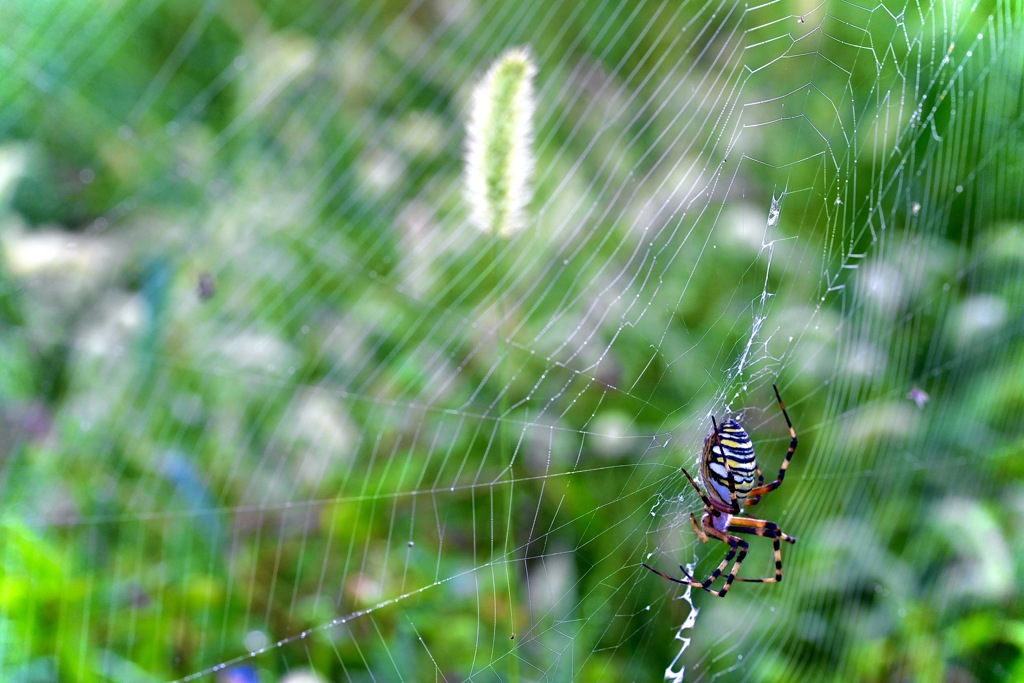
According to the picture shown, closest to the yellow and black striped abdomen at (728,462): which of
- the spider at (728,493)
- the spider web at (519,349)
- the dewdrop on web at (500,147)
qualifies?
the spider at (728,493)

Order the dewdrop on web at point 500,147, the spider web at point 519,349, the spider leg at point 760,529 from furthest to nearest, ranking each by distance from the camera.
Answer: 1. the spider web at point 519,349
2. the spider leg at point 760,529
3. the dewdrop on web at point 500,147

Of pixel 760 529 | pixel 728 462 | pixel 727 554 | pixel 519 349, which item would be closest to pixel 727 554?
pixel 727 554

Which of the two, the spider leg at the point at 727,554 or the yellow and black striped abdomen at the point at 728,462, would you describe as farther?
the spider leg at the point at 727,554

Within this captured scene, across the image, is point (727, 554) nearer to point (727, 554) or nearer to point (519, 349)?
point (727, 554)

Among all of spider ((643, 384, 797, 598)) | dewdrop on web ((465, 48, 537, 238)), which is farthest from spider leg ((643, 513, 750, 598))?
dewdrop on web ((465, 48, 537, 238))

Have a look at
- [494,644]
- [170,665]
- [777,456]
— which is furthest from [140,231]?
[777,456]

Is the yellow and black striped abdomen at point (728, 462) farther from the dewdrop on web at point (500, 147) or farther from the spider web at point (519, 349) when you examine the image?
the dewdrop on web at point (500, 147)
